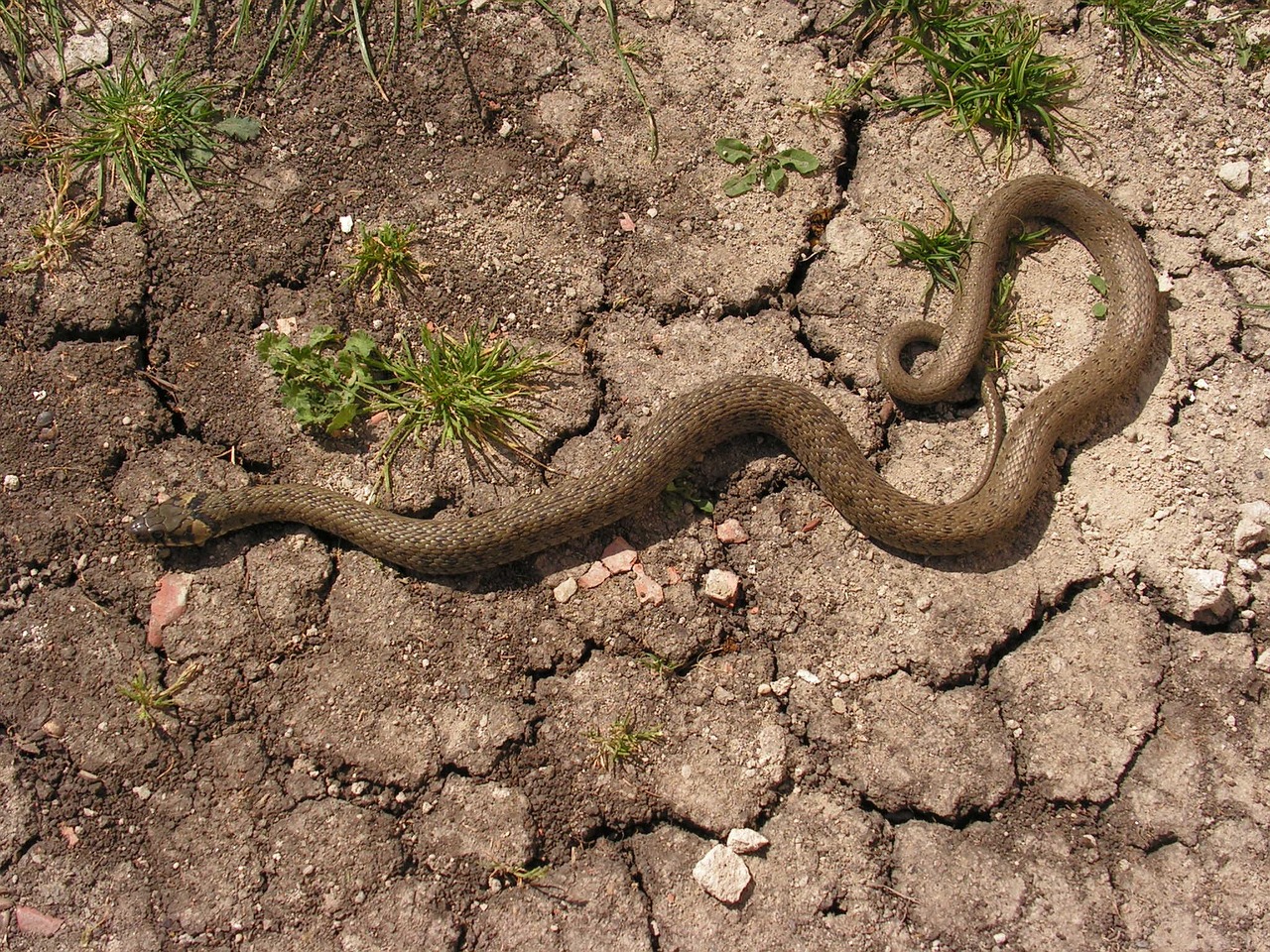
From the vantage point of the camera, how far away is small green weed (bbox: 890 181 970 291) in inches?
164

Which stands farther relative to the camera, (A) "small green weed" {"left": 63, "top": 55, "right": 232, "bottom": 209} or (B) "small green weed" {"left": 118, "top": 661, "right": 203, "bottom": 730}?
(A) "small green weed" {"left": 63, "top": 55, "right": 232, "bottom": 209}

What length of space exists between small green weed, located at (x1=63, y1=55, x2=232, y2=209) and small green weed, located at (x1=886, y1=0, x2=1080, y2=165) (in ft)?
12.0

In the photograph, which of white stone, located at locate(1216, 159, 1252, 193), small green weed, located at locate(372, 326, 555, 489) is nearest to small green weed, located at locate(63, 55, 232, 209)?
small green weed, located at locate(372, 326, 555, 489)

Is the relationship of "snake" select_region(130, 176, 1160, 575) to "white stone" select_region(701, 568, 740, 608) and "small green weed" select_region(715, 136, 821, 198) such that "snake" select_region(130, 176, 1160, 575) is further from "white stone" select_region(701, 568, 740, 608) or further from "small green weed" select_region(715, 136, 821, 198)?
"small green weed" select_region(715, 136, 821, 198)

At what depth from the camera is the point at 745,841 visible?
3.39m

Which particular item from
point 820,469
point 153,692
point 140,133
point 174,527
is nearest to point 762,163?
point 820,469

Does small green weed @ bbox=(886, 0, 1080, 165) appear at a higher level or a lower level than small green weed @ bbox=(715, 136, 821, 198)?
higher

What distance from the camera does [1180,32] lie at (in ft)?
14.6

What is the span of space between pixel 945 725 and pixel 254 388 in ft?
11.6

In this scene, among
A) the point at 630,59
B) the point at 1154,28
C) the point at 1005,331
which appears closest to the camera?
the point at 1005,331

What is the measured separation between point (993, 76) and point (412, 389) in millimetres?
3375

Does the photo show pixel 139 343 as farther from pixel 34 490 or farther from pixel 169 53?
pixel 169 53

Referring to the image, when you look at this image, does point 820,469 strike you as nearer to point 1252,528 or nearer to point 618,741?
point 618,741

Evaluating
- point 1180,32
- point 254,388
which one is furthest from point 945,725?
point 1180,32
